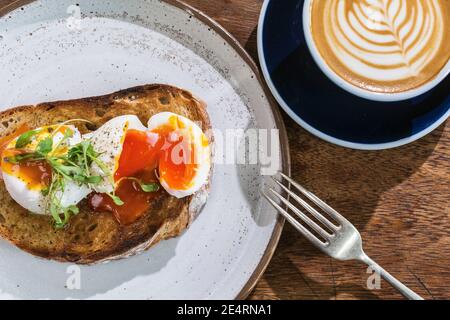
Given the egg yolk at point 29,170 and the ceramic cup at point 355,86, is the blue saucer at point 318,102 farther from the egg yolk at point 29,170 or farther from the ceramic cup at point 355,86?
the egg yolk at point 29,170

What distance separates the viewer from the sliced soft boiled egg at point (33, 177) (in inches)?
73.0

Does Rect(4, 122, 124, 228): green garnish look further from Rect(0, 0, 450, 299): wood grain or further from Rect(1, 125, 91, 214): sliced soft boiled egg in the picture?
Rect(0, 0, 450, 299): wood grain

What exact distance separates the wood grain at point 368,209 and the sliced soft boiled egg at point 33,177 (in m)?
0.68

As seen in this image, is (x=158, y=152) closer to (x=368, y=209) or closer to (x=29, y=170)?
(x=29, y=170)

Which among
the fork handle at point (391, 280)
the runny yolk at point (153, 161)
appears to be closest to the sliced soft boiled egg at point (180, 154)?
the runny yolk at point (153, 161)

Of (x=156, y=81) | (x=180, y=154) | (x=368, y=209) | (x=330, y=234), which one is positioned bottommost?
(x=330, y=234)

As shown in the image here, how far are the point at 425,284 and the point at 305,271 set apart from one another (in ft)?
1.40

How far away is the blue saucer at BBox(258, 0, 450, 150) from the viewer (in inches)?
77.6

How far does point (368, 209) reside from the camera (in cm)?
213

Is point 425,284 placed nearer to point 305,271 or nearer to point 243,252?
point 305,271

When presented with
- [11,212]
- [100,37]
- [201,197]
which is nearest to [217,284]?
[201,197]

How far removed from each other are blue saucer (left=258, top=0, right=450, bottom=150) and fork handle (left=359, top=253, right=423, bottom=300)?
373mm

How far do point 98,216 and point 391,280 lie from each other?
3.21 feet

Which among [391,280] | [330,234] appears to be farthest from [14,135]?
[391,280]
